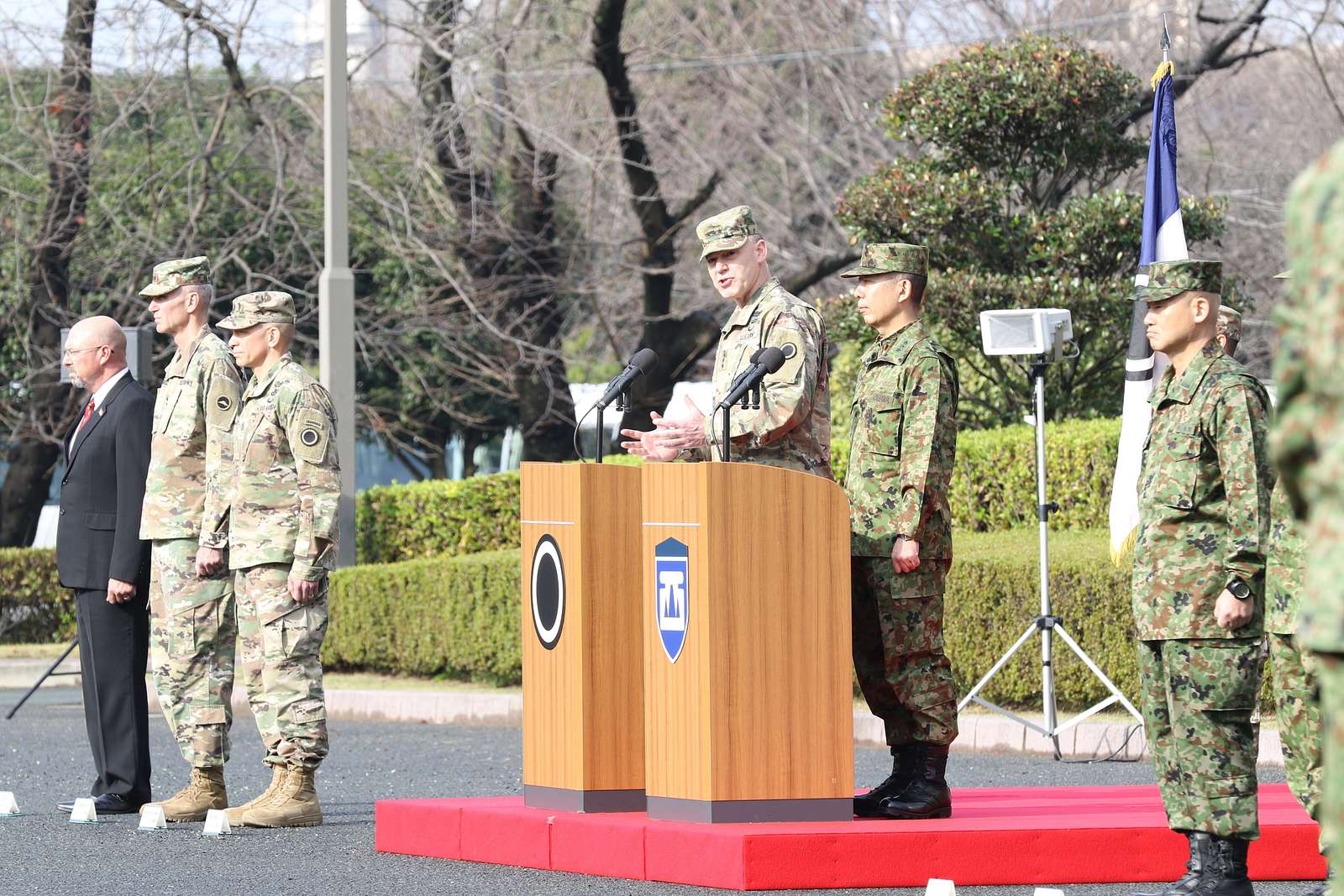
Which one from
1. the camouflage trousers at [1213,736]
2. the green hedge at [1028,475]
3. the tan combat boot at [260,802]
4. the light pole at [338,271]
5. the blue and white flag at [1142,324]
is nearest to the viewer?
the camouflage trousers at [1213,736]

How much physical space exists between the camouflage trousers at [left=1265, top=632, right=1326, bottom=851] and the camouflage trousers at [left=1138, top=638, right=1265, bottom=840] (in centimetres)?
10

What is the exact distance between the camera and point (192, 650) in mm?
8578

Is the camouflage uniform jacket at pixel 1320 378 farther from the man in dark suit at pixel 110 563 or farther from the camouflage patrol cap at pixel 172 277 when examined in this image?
the man in dark suit at pixel 110 563

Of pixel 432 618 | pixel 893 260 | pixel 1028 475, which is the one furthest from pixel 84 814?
pixel 1028 475

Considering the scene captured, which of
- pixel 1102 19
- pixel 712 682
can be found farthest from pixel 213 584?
pixel 1102 19

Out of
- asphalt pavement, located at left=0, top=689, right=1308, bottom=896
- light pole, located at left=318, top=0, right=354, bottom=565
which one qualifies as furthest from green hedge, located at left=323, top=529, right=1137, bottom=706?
asphalt pavement, located at left=0, top=689, right=1308, bottom=896

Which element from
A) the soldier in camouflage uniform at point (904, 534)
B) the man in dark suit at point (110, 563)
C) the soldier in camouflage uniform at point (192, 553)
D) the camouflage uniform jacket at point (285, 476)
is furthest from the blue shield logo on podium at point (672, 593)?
the man in dark suit at point (110, 563)

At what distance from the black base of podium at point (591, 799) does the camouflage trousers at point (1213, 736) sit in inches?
78.8

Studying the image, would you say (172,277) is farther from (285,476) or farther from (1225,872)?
(1225,872)

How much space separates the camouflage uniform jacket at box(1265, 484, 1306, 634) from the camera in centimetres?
571

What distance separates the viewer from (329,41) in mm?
16531

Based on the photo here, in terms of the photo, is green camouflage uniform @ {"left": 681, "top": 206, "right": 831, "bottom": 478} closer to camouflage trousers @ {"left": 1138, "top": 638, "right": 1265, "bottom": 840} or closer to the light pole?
camouflage trousers @ {"left": 1138, "top": 638, "right": 1265, "bottom": 840}

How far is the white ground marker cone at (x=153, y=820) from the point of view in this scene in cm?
829

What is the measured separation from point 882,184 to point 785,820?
9966 millimetres
